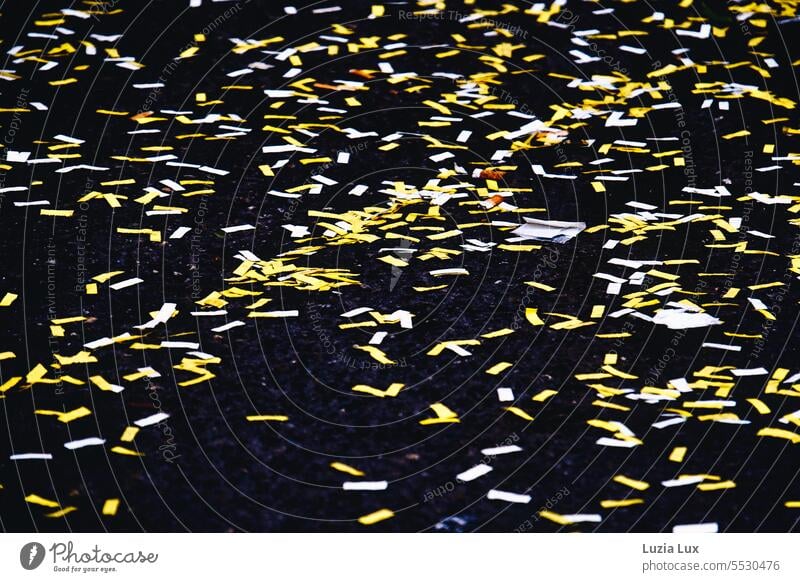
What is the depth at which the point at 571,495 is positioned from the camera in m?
3.27

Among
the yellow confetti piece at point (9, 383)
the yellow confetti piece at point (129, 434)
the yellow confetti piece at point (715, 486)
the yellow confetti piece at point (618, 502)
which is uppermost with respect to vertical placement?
the yellow confetti piece at point (9, 383)

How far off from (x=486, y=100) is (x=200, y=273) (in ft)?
7.50

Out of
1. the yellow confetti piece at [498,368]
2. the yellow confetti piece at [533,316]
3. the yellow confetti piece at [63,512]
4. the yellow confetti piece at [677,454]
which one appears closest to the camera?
the yellow confetti piece at [63,512]

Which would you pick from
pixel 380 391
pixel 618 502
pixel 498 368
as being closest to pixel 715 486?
pixel 618 502

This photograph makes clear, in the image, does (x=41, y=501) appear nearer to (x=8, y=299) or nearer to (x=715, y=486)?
(x=8, y=299)

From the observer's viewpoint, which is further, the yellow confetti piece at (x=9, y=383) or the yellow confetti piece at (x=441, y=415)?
the yellow confetti piece at (x=9, y=383)

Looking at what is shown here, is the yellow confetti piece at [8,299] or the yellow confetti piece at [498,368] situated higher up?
the yellow confetti piece at [8,299]

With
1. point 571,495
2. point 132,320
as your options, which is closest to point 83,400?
point 132,320

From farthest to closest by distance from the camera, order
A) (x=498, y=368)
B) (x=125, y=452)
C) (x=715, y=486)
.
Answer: (x=498, y=368) < (x=125, y=452) < (x=715, y=486)

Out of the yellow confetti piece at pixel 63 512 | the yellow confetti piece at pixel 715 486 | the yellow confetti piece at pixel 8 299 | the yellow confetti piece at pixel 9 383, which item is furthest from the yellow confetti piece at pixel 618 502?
the yellow confetti piece at pixel 8 299

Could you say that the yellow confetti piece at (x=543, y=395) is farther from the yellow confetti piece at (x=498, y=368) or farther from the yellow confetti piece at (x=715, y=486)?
the yellow confetti piece at (x=715, y=486)

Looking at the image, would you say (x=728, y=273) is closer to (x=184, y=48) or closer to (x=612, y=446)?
(x=612, y=446)

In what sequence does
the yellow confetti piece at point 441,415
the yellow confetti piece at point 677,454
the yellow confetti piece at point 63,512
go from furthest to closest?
1. the yellow confetti piece at point 441,415
2. the yellow confetti piece at point 677,454
3. the yellow confetti piece at point 63,512

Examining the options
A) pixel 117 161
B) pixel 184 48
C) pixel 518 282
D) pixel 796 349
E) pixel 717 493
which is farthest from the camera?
pixel 184 48
